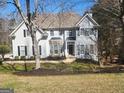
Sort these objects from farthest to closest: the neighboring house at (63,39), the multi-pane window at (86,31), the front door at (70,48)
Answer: the front door at (70,48) < the multi-pane window at (86,31) < the neighboring house at (63,39)

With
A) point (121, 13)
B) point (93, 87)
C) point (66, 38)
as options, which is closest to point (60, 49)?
point (66, 38)

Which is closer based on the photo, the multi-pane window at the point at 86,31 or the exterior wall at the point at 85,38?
the exterior wall at the point at 85,38

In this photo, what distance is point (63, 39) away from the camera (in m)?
66.5

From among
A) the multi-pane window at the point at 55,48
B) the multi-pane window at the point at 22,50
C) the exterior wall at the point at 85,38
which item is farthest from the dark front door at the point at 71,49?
the multi-pane window at the point at 22,50

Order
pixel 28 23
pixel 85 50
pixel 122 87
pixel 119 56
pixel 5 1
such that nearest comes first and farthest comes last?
pixel 122 87 < pixel 5 1 < pixel 28 23 < pixel 119 56 < pixel 85 50

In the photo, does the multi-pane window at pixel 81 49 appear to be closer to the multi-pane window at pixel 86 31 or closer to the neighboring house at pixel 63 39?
the neighboring house at pixel 63 39

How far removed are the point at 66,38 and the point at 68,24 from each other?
2668 millimetres

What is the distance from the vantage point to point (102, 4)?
90.6 ft

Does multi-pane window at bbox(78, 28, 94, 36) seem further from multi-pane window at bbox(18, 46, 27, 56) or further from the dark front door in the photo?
multi-pane window at bbox(18, 46, 27, 56)

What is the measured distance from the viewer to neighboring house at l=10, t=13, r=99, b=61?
63.7 metres

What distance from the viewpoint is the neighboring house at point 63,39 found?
63.7 meters

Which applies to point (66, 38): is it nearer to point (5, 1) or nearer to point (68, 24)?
point (68, 24)

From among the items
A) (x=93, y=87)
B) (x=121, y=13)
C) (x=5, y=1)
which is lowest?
(x=93, y=87)

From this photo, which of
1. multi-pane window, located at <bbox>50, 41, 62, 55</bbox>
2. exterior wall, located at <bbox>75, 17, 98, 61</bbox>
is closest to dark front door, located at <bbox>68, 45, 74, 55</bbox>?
exterior wall, located at <bbox>75, 17, 98, 61</bbox>
